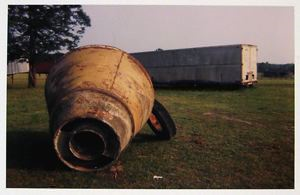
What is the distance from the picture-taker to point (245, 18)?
504 centimetres

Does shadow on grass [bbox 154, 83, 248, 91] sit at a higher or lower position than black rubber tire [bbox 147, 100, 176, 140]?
higher

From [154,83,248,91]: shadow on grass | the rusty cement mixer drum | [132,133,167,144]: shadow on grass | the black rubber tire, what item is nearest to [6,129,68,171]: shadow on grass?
the rusty cement mixer drum

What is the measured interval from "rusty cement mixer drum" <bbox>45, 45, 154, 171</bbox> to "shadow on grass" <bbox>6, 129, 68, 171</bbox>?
506 millimetres

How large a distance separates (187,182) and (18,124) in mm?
3381

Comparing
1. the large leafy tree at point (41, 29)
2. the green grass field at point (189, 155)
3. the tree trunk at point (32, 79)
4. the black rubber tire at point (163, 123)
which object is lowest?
the green grass field at point (189, 155)

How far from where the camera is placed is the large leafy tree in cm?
530

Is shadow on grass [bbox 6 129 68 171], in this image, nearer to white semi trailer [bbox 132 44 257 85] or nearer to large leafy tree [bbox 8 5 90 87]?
large leafy tree [bbox 8 5 90 87]

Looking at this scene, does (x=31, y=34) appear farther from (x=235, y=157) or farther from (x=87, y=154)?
(x=235, y=157)

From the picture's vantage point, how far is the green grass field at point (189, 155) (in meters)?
4.01

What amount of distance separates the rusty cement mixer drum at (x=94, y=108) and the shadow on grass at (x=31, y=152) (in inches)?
19.9

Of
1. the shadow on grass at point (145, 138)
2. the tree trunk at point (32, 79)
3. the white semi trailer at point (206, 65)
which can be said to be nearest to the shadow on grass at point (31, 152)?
the shadow on grass at point (145, 138)

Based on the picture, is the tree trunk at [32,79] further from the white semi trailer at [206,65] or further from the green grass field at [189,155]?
the white semi trailer at [206,65]

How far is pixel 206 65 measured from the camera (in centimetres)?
1178

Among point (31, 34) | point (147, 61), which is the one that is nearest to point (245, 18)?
point (31, 34)
